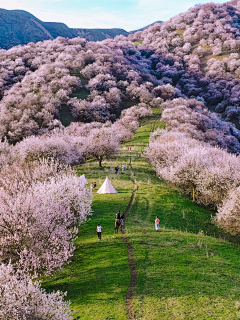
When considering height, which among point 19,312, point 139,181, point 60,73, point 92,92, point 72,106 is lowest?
point 139,181

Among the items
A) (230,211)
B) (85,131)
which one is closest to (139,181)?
(230,211)

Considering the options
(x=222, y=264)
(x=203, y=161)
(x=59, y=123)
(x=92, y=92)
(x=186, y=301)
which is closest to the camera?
(x=186, y=301)

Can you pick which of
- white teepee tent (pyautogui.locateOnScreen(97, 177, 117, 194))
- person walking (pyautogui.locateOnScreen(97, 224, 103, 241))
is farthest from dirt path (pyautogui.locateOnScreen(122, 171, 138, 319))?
white teepee tent (pyautogui.locateOnScreen(97, 177, 117, 194))

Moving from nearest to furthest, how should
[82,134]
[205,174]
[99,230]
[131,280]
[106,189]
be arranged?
1. [131,280]
2. [99,230]
3. [205,174]
4. [106,189]
5. [82,134]

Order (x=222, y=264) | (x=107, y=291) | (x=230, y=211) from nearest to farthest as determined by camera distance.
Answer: (x=107, y=291) → (x=222, y=264) → (x=230, y=211)

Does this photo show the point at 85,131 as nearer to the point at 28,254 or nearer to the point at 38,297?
the point at 28,254

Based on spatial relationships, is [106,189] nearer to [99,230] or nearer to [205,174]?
[99,230]

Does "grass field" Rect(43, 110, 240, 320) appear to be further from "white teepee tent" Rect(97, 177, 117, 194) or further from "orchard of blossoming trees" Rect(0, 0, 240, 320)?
"white teepee tent" Rect(97, 177, 117, 194)

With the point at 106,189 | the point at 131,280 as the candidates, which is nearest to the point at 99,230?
the point at 131,280
